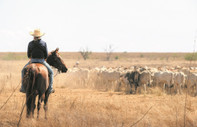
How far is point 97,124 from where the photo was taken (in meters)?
6.38

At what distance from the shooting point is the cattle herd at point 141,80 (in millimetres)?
16453

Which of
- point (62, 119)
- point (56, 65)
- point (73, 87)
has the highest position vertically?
point (56, 65)

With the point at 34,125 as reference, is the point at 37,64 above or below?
above

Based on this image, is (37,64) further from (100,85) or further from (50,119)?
(100,85)

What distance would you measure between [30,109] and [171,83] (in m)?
11.3

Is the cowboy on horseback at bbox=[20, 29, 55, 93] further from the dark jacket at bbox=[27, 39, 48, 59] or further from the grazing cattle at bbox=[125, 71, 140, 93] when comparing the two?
the grazing cattle at bbox=[125, 71, 140, 93]

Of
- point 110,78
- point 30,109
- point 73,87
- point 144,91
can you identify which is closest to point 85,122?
point 30,109

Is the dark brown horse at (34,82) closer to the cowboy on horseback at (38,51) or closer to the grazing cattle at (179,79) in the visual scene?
the cowboy on horseback at (38,51)

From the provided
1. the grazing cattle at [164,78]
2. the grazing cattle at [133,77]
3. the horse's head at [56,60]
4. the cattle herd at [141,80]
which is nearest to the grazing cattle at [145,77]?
the cattle herd at [141,80]

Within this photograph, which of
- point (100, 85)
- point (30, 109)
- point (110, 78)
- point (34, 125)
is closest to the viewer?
point (34, 125)

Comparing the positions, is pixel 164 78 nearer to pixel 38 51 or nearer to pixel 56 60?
pixel 56 60

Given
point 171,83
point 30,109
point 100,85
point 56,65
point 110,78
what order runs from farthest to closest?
point 100,85, point 110,78, point 171,83, point 56,65, point 30,109

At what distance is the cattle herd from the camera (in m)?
16.5

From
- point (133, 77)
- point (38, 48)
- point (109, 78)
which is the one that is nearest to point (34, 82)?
point (38, 48)
